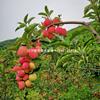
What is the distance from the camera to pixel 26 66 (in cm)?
235

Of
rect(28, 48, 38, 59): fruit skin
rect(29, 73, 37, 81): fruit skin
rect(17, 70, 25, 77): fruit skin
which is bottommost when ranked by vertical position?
rect(29, 73, 37, 81): fruit skin

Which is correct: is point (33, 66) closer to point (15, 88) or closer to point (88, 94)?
point (88, 94)

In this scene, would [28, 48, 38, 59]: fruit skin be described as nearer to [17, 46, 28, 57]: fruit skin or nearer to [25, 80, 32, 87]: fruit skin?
[17, 46, 28, 57]: fruit skin

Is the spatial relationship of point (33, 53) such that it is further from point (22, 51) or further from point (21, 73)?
point (21, 73)

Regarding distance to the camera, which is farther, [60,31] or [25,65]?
[60,31]

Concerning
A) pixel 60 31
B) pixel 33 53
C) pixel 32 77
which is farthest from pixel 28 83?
pixel 60 31

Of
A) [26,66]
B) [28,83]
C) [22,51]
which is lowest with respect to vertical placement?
[28,83]

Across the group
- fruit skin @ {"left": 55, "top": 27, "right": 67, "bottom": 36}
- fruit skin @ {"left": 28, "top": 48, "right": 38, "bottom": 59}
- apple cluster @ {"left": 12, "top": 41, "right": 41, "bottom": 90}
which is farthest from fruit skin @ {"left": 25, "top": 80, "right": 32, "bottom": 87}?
fruit skin @ {"left": 55, "top": 27, "right": 67, "bottom": 36}

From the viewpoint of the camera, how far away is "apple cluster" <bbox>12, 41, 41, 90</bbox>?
2.30 m

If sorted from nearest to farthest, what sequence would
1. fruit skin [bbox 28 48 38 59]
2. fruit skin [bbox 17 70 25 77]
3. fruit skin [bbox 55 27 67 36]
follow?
fruit skin [bbox 28 48 38 59] → fruit skin [bbox 17 70 25 77] → fruit skin [bbox 55 27 67 36]

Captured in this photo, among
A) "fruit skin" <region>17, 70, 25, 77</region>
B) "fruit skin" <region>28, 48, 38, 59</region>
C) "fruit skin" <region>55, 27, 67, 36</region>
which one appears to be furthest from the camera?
"fruit skin" <region>55, 27, 67, 36</region>

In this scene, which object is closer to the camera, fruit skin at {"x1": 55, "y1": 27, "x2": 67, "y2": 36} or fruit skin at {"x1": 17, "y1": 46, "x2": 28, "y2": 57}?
fruit skin at {"x1": 17, "y1": 46, "x2": 28, "y2": 57}

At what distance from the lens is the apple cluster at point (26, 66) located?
230 cm

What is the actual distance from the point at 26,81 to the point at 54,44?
370mm
